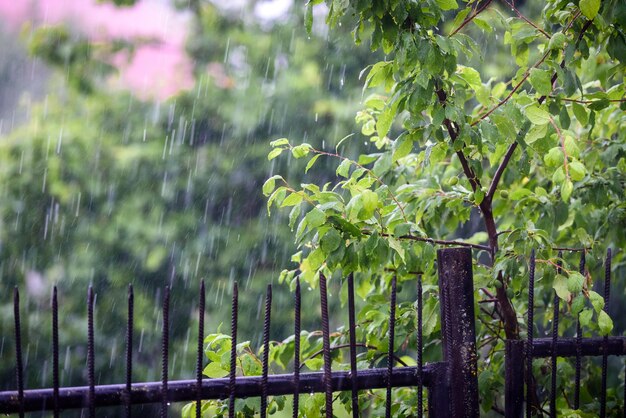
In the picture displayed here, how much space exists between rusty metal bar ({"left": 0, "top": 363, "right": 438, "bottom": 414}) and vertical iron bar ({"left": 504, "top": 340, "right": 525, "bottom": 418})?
24 centimetres

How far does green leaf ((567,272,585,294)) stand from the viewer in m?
1.97

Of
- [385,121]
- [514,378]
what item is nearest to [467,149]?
[385,121]

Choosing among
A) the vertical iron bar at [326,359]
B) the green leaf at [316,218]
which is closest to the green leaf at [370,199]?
the green leaf at [316,218]

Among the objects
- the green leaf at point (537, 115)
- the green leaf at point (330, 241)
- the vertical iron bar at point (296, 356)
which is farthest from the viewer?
the green leaf at point (330, 241)

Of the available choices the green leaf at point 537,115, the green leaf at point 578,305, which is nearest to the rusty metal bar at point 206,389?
the green leaf at point 578,305

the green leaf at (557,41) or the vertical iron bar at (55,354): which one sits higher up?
the green leaf at (557,41)

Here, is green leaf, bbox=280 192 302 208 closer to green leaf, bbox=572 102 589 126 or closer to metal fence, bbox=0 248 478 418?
metal fence, bbox=0 248 478 418

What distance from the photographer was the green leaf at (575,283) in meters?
1.97

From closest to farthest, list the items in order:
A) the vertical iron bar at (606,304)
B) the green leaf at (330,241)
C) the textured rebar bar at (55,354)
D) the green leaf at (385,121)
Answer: the textured rebar bar at (55,354) → the green leaf at (330,241) → the vertical iron bar at (606,304) → the green leaf at (385,121)

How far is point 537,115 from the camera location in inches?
74.2

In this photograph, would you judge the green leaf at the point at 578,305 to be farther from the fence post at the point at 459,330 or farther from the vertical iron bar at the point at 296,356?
the vertical iron bar at the point at 296,356

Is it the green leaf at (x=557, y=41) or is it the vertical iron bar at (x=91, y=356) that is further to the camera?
the green leaf at (x=557, y=41)

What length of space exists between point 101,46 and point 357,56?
2160mm

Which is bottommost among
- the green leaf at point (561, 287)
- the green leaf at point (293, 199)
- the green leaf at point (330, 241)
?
the green leaf at point (561, 287)
